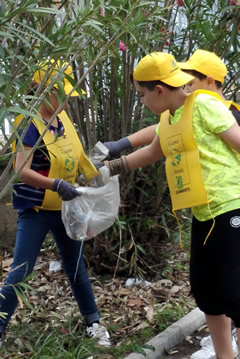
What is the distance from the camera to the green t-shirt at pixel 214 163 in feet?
12.5

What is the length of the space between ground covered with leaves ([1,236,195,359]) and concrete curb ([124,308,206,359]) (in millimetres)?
70

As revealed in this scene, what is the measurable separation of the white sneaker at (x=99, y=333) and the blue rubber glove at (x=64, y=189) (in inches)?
40.6

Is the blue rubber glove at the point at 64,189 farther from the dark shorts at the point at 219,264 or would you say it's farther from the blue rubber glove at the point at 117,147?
the dark shorts at the point at 219,264

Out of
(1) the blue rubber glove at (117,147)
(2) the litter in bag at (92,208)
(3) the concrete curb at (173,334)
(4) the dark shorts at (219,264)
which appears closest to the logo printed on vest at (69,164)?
(2) the litter in bag at (92,208)

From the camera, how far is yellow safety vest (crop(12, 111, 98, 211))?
4.46 meters

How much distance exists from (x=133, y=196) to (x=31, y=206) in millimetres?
1398

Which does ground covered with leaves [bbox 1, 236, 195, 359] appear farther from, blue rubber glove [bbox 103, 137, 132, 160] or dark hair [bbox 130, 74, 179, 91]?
dark hair [bbox 130, 74, 179, 91]

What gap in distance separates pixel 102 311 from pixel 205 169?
192 cm

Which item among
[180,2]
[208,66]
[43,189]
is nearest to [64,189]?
[43,189]

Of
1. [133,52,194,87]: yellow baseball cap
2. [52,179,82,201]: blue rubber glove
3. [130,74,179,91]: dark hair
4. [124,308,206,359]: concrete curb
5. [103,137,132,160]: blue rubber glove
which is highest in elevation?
[133,52,194,87]: yellow baseball cap

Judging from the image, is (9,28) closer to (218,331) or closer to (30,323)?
(218,331)

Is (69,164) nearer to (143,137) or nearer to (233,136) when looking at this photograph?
(143,137)

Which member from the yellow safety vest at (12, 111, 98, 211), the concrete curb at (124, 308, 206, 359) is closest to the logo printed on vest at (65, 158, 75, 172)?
the yellow safety vest at (12, 111, 98, 211)

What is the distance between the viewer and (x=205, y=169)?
3830 mm
